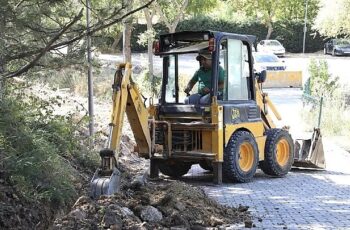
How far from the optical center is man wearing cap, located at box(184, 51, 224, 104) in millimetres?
10203

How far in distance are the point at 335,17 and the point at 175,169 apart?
68.5 ft

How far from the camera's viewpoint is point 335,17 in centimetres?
2969

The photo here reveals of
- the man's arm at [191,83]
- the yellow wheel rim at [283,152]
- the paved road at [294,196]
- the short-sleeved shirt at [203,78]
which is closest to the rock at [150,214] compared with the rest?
the paved road at [294,196]

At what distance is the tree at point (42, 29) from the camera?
6.07m

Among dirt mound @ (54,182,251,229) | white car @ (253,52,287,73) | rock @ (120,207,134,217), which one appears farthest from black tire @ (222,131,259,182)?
white car @ (253,52,287,73)

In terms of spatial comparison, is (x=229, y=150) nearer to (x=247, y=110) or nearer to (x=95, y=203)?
(x=247, y=110)

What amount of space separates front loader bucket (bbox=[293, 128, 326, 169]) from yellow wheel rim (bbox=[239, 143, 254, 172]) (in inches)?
76.7

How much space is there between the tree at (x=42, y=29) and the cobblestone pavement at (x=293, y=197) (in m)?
2.88

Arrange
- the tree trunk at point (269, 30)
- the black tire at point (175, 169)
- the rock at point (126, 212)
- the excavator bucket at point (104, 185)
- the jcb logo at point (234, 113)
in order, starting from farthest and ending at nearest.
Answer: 1. the tree trunk at point (269, 30)
2. the black tire at point (175, 169)
3. the jcb logo at point (234, 113)
4. the excavator bucket at point (104, 185)
5. the rock at point (126, 212)

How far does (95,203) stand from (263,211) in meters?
2.48

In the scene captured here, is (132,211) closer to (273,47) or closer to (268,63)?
(268,63)

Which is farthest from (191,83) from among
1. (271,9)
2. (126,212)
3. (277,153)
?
(271,9)

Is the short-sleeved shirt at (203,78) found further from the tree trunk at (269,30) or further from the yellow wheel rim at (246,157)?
the tree trunk at (269,30)

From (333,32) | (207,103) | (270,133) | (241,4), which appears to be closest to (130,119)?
(207,103)
